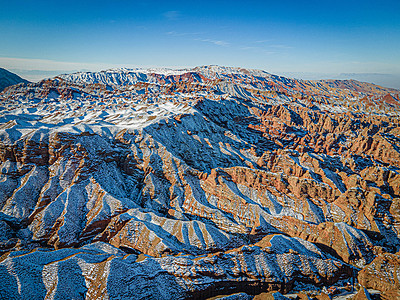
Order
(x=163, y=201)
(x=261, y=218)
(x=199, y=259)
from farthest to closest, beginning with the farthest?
(x=163, y=201) → (x=261, y=218) → (x=199, y=259)

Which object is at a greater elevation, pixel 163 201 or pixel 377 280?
pixel 377 280

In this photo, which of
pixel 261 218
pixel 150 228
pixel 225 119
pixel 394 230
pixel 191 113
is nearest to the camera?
pixel 150 228

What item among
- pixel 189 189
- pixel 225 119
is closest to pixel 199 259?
pixel 189 189

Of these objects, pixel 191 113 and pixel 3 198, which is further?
pixel 191 113

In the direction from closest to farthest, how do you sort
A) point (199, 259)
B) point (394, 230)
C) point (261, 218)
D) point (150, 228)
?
point (199, 259) → point (150, 228) → point (394, 230) → point (261, 218)

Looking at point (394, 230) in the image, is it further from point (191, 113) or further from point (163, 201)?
point (191, 113)

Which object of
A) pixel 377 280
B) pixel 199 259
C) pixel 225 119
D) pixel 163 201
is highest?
pixel 225 119

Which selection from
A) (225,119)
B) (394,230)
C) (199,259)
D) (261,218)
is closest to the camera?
(199,259)

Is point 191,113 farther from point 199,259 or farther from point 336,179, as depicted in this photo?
point 199,259

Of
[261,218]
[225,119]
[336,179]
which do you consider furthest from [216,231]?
[225,119]
